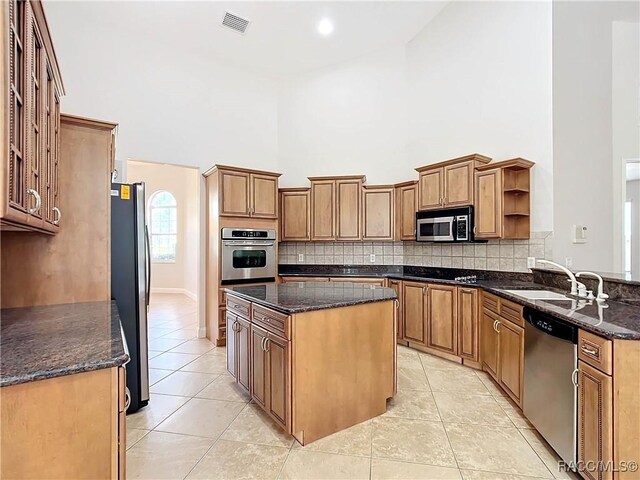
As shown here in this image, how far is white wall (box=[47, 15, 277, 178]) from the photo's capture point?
12.8ft

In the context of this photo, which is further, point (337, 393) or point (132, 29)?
point (132, 29)

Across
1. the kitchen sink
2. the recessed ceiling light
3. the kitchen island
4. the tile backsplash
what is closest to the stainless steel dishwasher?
the kitchen sink

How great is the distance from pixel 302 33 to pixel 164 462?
4.96 m

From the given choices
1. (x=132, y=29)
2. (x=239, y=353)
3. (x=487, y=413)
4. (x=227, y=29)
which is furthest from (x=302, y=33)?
(x=487, y=413)

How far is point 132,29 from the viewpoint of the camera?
421 centimetres

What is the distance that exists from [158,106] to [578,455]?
5389mm

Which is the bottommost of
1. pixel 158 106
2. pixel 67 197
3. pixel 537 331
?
pixel 537 331

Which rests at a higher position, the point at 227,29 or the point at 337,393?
the point at 227,29

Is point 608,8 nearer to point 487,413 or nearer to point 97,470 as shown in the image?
point 487,413

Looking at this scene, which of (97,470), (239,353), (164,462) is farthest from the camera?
(239,353)

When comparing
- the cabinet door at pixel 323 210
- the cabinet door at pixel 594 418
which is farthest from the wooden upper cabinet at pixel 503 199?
the cabinet door at pixel 323 210

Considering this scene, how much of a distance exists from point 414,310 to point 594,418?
2.28 meters

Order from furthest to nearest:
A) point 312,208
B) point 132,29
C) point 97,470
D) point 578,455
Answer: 1. point 312,208
2. point 132,29
3. point 578,455
4. point 97,470

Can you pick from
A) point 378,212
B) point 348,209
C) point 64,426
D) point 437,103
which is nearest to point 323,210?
point 348,209
